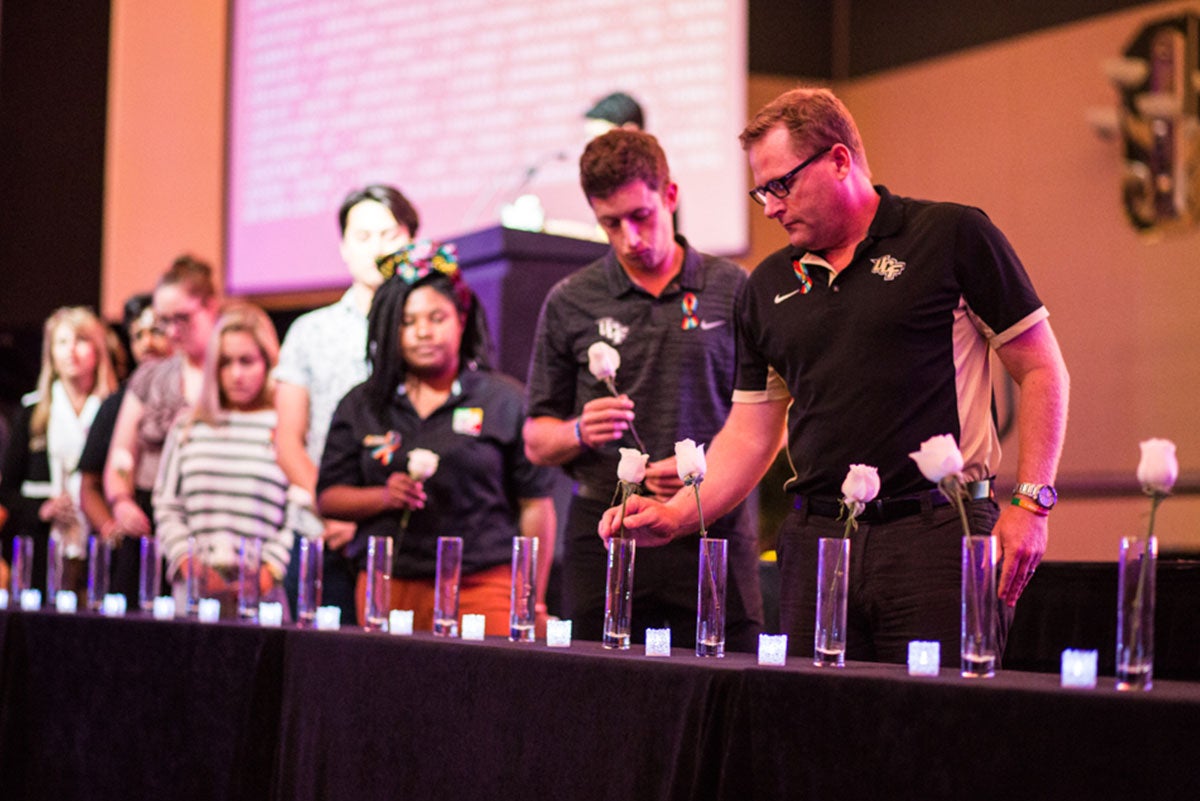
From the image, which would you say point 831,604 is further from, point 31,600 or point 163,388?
point 163,388

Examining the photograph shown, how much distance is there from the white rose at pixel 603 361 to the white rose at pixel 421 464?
43cm

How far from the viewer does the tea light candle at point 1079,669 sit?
157cm

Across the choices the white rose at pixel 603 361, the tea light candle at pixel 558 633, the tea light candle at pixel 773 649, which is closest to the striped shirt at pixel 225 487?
the white rose at pixel 603 361

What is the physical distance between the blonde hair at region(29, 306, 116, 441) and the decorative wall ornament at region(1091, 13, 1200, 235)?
Answer: 5.04m

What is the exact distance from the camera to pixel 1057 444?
2135mm

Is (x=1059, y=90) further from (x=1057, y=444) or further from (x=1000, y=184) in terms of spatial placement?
(x=1057, y=444)

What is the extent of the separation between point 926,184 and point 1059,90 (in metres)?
1.00

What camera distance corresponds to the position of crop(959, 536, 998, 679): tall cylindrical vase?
1678 mm

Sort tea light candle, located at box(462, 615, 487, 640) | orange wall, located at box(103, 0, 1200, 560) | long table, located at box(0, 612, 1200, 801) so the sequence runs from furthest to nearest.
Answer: orange wall, located at box(103, 0, 1200, 560) → tea light candle, located at box(462, 615, 487, 640) → long table, located at box(0, 612, 1200, 801)

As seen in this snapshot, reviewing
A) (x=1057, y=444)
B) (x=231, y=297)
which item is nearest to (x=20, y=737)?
(x=1057, y=444)

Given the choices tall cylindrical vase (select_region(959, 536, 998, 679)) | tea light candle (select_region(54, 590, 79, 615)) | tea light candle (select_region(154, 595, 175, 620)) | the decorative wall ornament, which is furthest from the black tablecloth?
the decorative wall ornament

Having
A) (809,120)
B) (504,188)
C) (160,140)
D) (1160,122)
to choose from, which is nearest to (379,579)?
(809,120)

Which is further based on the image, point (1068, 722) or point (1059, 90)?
point (1059, 90)

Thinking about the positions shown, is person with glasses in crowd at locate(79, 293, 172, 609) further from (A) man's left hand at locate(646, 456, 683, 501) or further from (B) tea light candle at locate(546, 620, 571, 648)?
(B) tea light candle at locate(546, 620, 571, 648)
